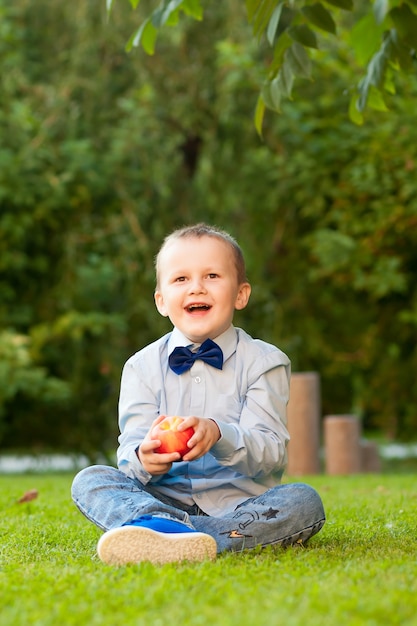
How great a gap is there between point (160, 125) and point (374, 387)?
4.34m

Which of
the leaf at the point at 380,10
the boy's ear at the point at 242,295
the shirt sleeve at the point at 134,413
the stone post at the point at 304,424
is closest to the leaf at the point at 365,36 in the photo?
the leaf at the point at 380,10

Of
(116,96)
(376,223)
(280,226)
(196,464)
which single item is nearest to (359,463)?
(376,223)

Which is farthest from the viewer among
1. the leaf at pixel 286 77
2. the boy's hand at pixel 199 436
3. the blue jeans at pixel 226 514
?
the leaf at pixel 286 77

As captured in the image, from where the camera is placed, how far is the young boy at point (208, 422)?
291 centimetres

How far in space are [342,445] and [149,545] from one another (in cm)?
609

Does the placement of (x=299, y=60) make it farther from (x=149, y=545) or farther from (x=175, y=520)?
(x=149, y=545)

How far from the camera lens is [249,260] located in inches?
435

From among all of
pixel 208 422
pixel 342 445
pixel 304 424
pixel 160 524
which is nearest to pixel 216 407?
pixel 208 422

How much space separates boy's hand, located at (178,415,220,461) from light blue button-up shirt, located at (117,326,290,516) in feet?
0.65

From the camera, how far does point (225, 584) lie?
226 cm

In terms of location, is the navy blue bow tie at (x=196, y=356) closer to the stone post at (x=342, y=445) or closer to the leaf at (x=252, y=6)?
the leaf at (x=252, y=6)

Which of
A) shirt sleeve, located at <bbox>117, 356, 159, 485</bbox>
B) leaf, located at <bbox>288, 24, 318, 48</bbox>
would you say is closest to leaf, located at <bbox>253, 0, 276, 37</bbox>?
leaf, located at <bbox>288, 24, 318, 48</bbox>

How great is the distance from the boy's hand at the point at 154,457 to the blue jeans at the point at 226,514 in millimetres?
96

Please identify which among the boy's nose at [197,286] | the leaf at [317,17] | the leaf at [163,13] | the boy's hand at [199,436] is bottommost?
the boy's hand at [199,436]
